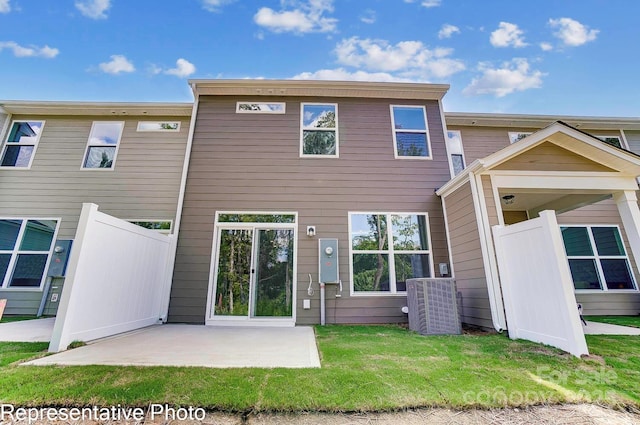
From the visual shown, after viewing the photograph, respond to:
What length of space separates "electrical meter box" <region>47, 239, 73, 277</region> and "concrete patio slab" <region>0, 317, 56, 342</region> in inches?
50.5

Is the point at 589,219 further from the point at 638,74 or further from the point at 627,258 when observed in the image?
the point at 638,74

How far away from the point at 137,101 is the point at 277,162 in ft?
13.6

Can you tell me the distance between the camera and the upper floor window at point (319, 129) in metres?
6.22

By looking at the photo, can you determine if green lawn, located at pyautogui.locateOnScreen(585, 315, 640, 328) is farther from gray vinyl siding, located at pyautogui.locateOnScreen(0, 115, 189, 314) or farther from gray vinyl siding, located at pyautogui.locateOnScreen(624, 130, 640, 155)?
gray vinyl siding, located at pyautogui.locateOnScreen(0, 115, 189, 314)

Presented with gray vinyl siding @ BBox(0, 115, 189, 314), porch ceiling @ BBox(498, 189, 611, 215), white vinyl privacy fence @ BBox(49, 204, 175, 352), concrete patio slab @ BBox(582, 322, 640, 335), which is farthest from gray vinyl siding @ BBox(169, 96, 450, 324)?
concrete patio slab @ BBox(582, 322, 640, 335)

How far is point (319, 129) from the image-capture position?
251 inches

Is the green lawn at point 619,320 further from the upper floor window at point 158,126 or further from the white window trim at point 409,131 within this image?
the upper floor window at point 158,126

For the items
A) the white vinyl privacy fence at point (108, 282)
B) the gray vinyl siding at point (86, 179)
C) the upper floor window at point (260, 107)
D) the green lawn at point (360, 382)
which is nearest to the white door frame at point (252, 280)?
the white vinyl privacy fence at point (108, 282)

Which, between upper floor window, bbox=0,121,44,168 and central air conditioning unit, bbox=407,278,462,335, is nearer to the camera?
central air conditioning unit, bbox=407,278,462,335

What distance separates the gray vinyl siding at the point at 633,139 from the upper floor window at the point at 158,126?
12.7 metres

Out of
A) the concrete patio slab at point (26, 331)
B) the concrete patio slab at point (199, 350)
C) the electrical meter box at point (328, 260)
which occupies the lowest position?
the concrete patio slab at point (199, 350)

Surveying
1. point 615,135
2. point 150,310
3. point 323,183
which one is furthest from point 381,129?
point 615,135

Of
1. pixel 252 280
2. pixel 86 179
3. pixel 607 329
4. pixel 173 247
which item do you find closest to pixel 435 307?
pixel 607 329

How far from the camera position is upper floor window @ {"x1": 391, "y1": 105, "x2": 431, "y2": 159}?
247 inches
